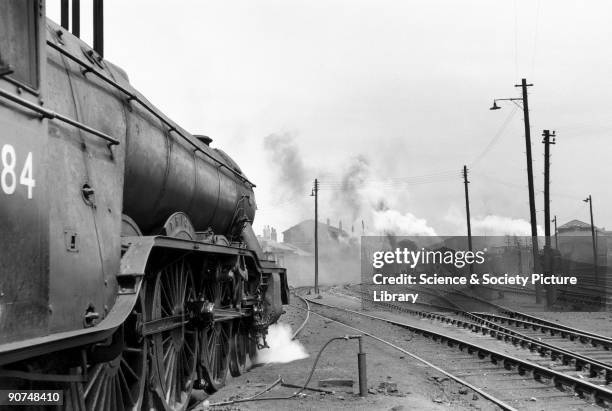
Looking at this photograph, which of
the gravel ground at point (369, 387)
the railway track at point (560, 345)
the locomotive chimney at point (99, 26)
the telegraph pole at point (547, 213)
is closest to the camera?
the locomotive chimney at point (99, 26)

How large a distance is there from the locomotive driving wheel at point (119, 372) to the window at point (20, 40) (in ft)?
6.60

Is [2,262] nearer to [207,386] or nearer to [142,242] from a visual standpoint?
[142,242]

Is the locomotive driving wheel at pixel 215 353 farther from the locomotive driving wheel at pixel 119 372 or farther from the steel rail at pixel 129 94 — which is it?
the steel rail at pixel 129 94

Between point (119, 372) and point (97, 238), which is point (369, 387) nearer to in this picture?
point (119, 372)

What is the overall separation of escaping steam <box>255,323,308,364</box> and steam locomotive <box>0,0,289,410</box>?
7.96 feet

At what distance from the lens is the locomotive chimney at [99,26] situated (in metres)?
5.13

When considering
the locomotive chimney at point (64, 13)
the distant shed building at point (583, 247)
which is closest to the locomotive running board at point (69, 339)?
the locomotive chimney at point (64, 13)

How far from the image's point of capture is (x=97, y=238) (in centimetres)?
406

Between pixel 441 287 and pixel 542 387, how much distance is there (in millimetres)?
29089

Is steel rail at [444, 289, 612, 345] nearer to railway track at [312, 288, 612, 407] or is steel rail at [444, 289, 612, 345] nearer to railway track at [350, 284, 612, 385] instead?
railway track at [350, 284, 612, 385]

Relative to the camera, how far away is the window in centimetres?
280

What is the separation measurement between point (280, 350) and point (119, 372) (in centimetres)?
697

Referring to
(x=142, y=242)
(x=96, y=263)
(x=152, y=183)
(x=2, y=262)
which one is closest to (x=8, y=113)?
(x=2, y=262)

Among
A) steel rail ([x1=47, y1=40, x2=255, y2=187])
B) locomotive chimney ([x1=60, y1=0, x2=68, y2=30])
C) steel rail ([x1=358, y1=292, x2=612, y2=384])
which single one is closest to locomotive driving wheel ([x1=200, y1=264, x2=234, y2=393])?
steel rail ([x1=47, y1=40, x2=255, y2=187])
